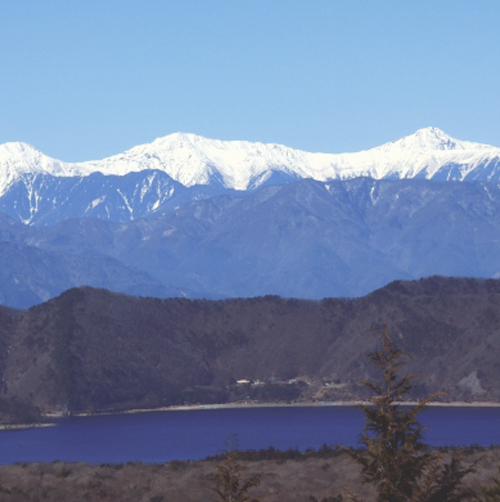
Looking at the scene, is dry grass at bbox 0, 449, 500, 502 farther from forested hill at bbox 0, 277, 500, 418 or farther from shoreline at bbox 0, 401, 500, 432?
forested hill at bbox 0, 277, 500, 418

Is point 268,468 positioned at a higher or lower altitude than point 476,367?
lower

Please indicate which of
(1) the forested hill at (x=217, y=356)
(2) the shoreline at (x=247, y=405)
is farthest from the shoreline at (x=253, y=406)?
(1) the forested hill at (x=217, y=356)

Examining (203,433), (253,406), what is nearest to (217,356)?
(253,406)

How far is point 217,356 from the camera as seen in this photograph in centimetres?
19612

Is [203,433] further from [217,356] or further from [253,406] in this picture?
[217,356]

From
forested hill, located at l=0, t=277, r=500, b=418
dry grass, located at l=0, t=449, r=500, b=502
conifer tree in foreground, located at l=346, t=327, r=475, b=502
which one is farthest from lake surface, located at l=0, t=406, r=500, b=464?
conifer tree in foreground, located at l=346, t=327, r=475, b=502

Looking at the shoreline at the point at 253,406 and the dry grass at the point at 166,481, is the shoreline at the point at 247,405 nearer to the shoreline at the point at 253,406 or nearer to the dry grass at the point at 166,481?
the shoreline at the point at 253,406

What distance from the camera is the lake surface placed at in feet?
397

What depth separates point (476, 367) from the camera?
17412 cm

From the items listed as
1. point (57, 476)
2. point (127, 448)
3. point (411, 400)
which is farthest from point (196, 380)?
point (57, 476)

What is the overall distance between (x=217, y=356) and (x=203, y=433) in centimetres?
5483

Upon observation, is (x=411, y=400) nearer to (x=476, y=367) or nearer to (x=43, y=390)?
(x=476, y=367)

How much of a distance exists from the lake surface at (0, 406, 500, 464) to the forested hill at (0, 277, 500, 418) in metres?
7.61

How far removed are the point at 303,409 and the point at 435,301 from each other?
1453 inches
